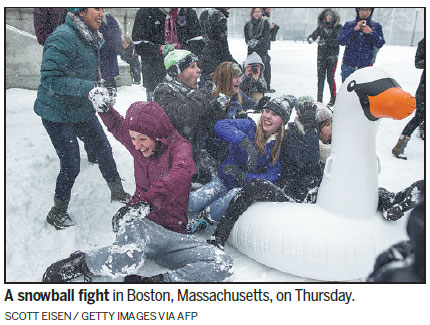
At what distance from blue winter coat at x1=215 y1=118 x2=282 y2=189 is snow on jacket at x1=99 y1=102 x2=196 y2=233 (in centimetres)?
47

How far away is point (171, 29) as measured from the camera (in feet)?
11.7

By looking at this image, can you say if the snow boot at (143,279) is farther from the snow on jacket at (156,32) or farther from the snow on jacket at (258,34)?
the snow on jacket at (258,34)

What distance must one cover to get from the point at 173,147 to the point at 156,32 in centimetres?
182

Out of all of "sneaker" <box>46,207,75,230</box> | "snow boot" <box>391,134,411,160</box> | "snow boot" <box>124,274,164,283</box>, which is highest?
"snow boot" <box>391,134,411,160</box>

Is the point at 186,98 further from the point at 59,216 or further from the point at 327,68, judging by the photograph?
the point at 327,68

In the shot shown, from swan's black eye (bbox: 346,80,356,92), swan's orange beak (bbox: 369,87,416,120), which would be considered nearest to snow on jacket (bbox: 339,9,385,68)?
swan's black eye (bbox: 346,80,356,92)

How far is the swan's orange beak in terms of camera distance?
1.88 metres

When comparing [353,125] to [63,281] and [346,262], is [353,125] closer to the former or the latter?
[346,262]

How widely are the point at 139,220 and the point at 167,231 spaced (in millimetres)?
179

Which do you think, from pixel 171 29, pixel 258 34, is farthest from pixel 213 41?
pixel 258 34

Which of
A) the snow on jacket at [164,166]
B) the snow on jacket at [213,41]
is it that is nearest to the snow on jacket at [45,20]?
the snow on jacket at [164,166]

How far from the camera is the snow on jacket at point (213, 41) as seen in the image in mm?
4184

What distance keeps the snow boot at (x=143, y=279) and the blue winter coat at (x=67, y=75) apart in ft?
3.98

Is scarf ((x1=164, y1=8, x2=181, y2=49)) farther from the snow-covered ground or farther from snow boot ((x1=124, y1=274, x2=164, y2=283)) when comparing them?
snow boot ((x1=124, y1=274, x2=164, y2=283))
